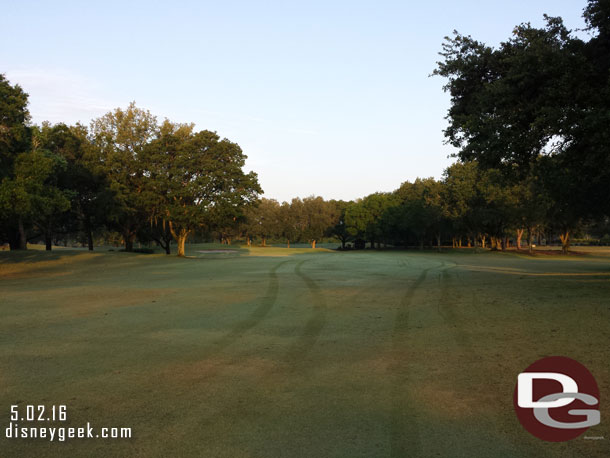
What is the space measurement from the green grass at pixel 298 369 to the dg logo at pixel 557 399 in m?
0.14

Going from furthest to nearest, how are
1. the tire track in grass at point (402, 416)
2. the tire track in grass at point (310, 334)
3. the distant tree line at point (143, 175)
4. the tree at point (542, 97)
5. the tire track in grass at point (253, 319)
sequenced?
the distant tree line at point (143, 175) < the tree at point (542, 97) < the tire track in grass at point (253, 319) < the tire track in grass at point (310, 334) < the tire track in grass at point (402, 416)

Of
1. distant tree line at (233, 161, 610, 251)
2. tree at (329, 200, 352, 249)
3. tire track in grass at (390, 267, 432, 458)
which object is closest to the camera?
tire track in grass at (390, 267, 432, 458)

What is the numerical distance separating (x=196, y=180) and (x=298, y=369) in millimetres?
36682

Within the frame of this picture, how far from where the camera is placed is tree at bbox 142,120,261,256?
39.8 metres

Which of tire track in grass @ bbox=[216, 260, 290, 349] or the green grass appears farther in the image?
tire track in grass @ bbox=[216, 260, 290, 349]

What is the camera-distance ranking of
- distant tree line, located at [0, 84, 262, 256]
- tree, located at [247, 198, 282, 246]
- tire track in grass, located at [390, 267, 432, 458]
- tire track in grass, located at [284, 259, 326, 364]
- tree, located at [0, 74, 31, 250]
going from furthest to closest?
tree, located at [247, 198, 282, 246] → distant tree line, located at [0, 84, 262, 256] → tree, located at [0, 74, 31, 250] → tire track in grass, located at [284, 259, 326, 364] → tire track in grass, located at [390, 267, 432, 458]

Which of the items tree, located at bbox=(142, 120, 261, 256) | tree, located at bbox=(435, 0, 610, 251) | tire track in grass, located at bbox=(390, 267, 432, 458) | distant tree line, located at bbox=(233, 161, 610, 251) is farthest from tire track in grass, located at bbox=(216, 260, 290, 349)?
tree, located at bbox=(142, 120, 261, 256)

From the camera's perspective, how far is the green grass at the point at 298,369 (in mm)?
3734

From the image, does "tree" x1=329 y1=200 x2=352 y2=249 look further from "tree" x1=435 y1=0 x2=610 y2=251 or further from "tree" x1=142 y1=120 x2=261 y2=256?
"tree" x1=435 y1=0 x2=610 y2=251

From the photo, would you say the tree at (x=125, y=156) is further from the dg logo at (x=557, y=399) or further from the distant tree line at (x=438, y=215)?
the dg logo at (x=557, y=399)

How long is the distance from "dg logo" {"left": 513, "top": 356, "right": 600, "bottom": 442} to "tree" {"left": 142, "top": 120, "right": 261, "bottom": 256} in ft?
120

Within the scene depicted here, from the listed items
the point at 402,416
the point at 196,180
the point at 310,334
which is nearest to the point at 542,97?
the point at 310,334

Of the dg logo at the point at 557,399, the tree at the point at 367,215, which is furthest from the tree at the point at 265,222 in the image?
the dg logo at the point at 557,399

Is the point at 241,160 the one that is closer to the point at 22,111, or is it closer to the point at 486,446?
the point at 22,111
